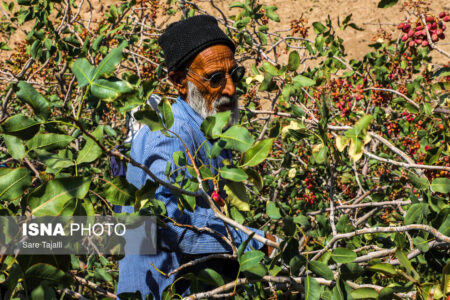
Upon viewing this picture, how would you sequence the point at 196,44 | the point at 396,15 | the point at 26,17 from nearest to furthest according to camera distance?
the point at 196,44 → the point at 26,17 → the point at 396,15

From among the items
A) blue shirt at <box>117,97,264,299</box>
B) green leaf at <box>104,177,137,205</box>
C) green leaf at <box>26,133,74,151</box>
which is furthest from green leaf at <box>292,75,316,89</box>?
green leaf at <box>26,133,74,151</box>

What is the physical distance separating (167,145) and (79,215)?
2.20ft

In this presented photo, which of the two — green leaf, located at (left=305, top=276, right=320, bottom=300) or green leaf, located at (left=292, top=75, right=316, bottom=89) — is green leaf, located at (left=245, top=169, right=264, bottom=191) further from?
green leaf, located at (left=292, top=75, right=316, bottom=89)

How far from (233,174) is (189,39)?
3.93 ft

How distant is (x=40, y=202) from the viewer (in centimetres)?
77

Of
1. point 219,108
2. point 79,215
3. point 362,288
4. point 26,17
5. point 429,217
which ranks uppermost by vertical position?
point 26,17

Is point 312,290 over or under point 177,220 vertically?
under

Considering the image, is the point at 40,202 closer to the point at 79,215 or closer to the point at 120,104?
the point at 79,215

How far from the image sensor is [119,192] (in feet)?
3.15

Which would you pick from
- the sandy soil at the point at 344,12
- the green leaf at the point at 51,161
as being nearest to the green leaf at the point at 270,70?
the green leaf at the point at 51,161

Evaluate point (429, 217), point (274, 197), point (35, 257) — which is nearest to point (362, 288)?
point (429, 217)

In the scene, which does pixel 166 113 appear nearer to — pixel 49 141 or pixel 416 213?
pixel 49 141

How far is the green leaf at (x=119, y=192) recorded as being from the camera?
3.11 feet

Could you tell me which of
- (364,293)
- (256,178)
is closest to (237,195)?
(256,178)
